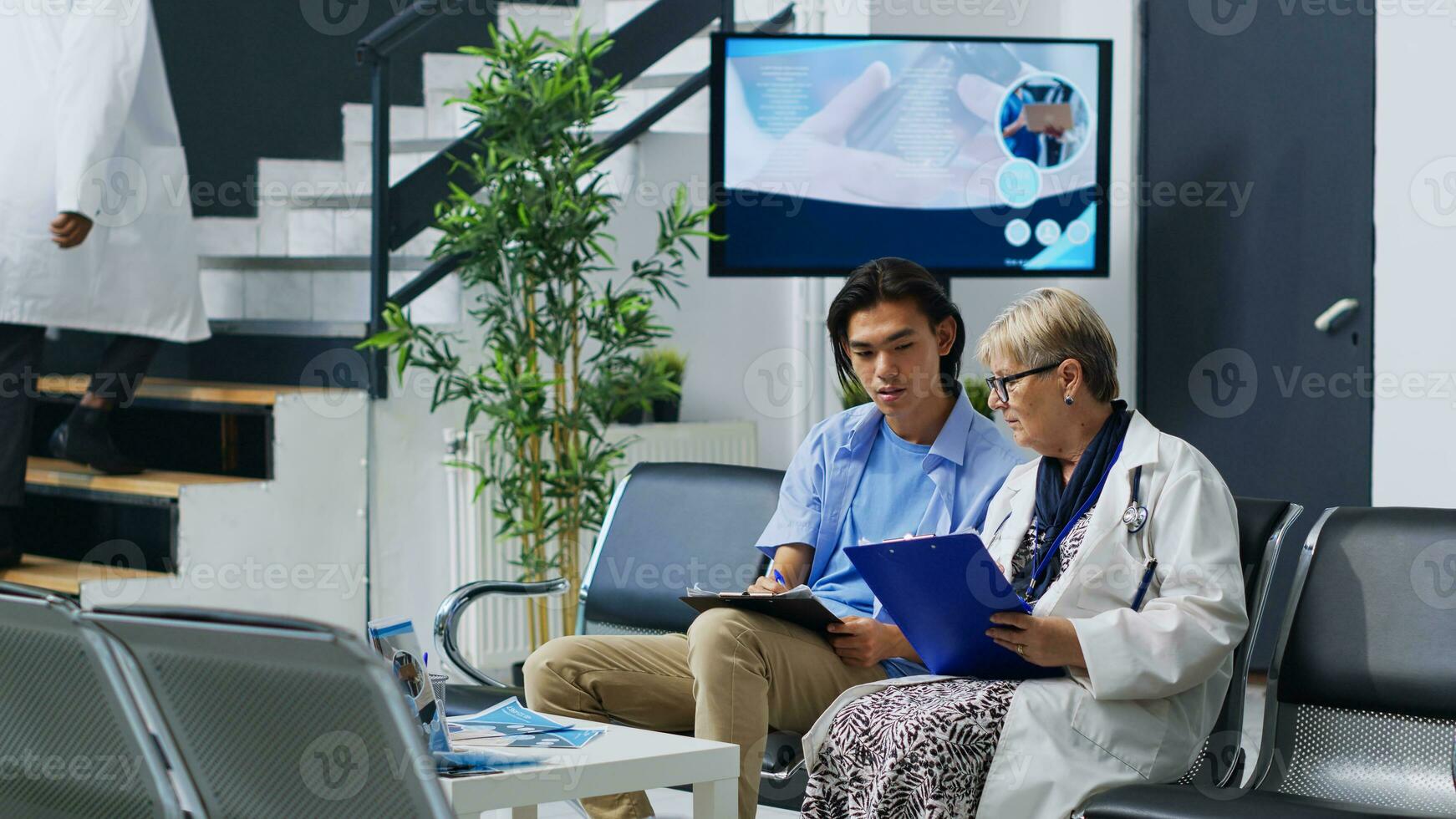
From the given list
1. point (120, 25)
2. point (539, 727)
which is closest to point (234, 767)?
point (539, 727)

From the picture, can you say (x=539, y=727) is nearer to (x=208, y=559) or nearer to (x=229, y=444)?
(x=208, y=559)

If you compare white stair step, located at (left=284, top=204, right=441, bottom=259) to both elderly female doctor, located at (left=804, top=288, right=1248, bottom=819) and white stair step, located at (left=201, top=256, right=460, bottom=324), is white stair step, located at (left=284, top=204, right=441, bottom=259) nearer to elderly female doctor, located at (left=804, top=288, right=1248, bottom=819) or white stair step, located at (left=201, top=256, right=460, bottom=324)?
white stair step, located at (left=201, top=256, right=460, bottom=324)

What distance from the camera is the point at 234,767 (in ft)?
5.30

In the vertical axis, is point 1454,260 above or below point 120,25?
below

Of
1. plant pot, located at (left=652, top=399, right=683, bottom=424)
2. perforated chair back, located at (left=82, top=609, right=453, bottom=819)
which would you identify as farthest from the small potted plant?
perforated chair back, located at (left=82, top=609, right=453, bottom=819)

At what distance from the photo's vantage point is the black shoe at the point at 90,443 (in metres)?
4.50

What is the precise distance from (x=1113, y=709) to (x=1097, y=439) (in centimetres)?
44

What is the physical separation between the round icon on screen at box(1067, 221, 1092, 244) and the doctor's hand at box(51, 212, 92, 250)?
2.74 m

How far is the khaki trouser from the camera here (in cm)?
254

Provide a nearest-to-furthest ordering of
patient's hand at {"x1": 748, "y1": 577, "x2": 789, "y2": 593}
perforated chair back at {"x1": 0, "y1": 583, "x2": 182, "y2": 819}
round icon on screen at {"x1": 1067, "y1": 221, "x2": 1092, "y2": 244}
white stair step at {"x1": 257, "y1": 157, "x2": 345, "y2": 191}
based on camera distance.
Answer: perforated chair back at {"x1": 0, "y1": 583, "x2": 182, "y2": 819} < patient's hand at {"x1": 748, "y1": 577, "x2": 789, "y2": 593} < round icon on screen at {"x1": 1067, "y1": 221, "x2": 1092, "y2": 244} < white stair step at {"x1": 257, "y1": 157, "x2": 345, "y2": 191}

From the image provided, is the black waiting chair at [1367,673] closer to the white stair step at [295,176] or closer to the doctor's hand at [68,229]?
the doctor's hand at [68,229]

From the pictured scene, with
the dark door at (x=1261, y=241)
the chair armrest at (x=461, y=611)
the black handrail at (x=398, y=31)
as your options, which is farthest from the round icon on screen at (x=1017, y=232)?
the chair armrest at (x=461, y=611)

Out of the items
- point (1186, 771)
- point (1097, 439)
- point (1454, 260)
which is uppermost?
point (1454, 260)

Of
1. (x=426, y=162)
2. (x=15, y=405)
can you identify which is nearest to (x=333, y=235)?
(x=426, y=162)
